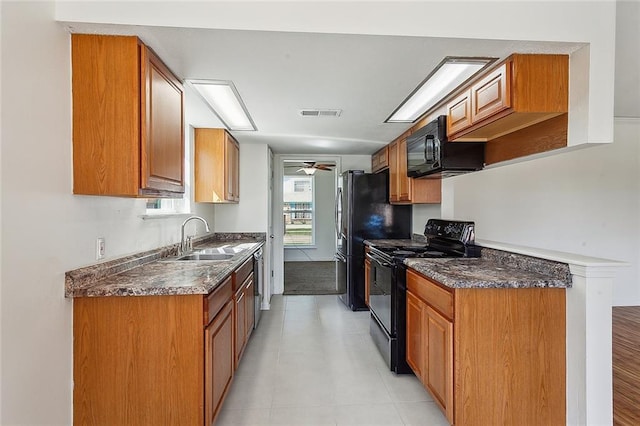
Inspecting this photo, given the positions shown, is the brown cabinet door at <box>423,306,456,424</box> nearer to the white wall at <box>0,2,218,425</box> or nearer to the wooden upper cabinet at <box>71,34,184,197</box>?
the wooden upper cabinet at <box>71,34,184,197</box>

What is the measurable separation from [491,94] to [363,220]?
272 cm

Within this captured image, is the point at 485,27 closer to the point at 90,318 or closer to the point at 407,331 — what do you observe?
the point at 407,331

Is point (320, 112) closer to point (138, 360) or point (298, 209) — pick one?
point (138, 360)

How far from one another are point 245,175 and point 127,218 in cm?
244

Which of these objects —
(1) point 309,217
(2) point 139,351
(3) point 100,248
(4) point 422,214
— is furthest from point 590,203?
(1) point 309,217

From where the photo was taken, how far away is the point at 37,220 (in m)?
1.48

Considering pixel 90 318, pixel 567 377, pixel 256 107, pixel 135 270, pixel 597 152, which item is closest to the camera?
pixel 90 318

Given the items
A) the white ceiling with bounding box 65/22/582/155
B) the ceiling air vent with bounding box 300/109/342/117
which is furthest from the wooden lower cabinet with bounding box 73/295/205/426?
the ceiling air vent with bounding box 300/109/342/117

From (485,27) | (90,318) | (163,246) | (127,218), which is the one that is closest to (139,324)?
(90,318)

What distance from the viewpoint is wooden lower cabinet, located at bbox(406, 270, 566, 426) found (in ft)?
6.23

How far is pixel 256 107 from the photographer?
9.56 feet

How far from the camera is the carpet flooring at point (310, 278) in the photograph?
5.72 m

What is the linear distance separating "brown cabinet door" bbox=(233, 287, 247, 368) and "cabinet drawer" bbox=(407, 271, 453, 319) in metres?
1.30

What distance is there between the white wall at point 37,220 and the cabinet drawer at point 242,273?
3.20 feet
